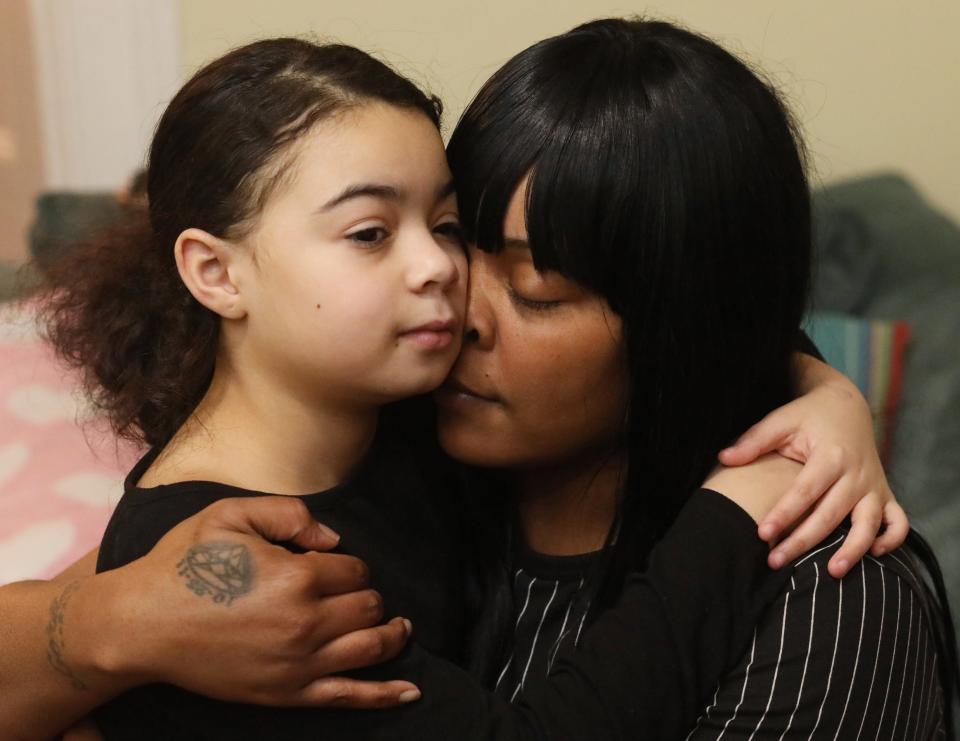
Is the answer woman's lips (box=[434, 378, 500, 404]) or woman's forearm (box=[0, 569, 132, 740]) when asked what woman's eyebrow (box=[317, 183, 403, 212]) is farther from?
woman's forearm (box=[0, 569, 132, 740])

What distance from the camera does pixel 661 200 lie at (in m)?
1.04

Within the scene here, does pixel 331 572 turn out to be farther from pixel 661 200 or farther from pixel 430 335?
pixel 661 200

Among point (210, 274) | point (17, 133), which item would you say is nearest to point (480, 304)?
point (210, 274)

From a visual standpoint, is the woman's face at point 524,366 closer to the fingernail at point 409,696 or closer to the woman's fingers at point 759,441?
the woman's fingers at point 759,441

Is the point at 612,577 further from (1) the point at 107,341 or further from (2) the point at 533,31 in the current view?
(2) the point at 533,31

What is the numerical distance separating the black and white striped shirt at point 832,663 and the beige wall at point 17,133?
234cm

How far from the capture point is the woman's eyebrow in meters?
0.98

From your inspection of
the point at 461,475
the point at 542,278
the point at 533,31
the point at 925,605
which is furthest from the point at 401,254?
the point at 533,31

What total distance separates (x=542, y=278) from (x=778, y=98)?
0.31 meters

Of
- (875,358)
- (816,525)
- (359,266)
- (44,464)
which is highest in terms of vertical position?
(359,266)

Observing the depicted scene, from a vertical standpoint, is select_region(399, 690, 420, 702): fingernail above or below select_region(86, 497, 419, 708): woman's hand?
below

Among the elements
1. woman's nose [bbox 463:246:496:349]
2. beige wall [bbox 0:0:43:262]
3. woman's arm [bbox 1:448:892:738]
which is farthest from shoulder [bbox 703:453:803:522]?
beige wall [bbox 0:0:43:262]

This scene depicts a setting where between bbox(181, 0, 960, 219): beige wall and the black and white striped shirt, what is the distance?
1.26 m

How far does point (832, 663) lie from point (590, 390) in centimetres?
33
